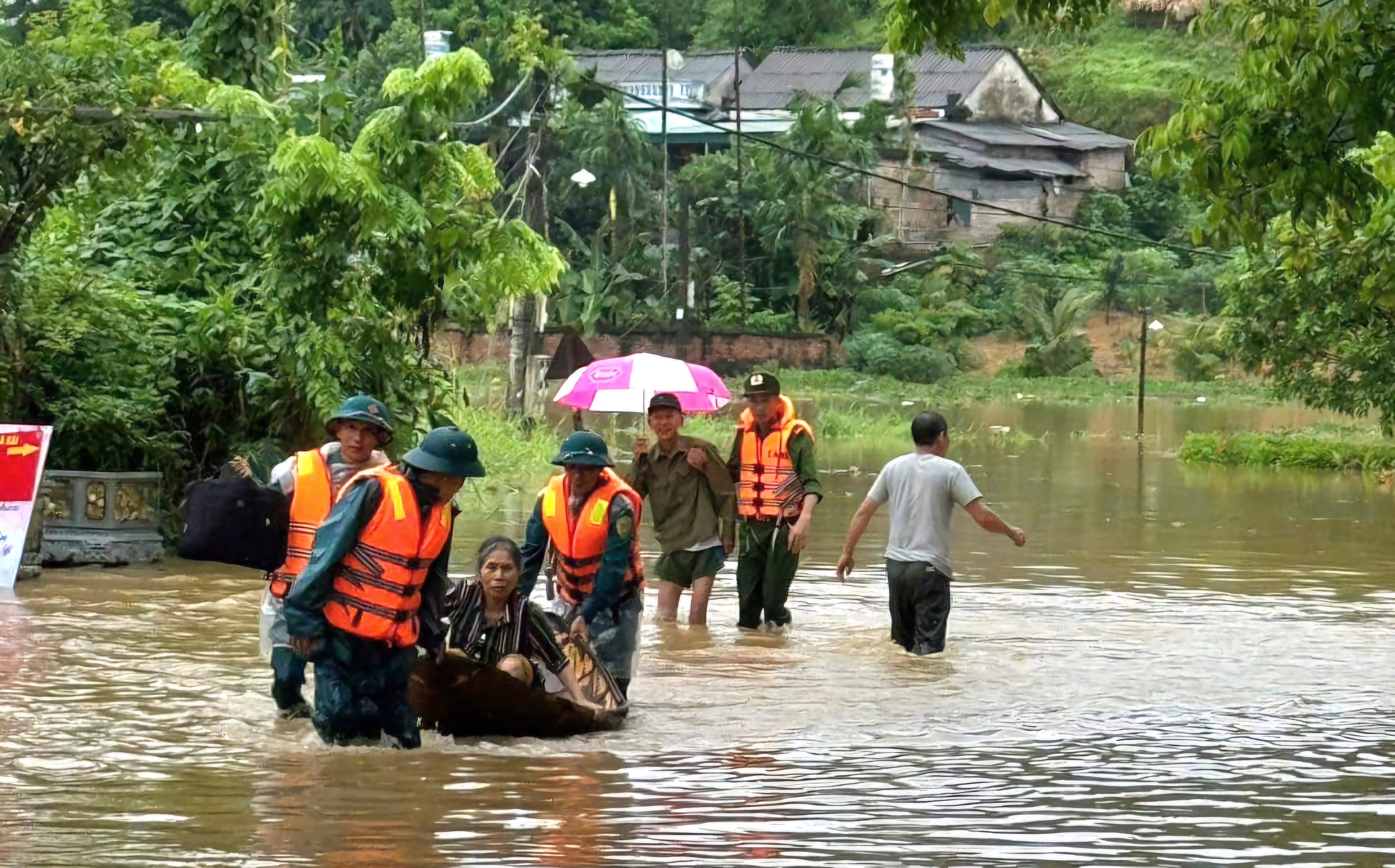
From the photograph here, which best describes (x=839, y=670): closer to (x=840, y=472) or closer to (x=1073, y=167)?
(x=840, y=472)

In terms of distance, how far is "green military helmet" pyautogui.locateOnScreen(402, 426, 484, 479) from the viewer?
8.39m

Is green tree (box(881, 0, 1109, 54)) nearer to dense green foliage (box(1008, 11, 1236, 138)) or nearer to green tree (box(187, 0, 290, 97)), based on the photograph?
green tree (box(187, 0, 290, 97))

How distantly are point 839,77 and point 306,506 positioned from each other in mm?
58105

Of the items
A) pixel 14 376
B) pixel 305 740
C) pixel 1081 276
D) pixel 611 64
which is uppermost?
pixel 611 64

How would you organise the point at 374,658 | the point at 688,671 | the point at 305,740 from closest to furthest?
→ the point at 374,658, the point at 305,740, the point at 688,671

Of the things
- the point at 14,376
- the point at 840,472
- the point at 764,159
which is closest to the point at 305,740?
the point at 14,376

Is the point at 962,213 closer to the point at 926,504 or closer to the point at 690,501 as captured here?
the point at 690,501

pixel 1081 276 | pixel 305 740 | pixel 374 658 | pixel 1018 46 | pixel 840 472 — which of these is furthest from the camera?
pixel 1018 46

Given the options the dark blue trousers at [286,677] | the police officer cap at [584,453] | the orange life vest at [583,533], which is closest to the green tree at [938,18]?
the police officer cap at [584,453]

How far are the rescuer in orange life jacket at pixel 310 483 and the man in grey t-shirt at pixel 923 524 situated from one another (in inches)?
141

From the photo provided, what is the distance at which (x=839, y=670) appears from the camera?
1200 centimetres

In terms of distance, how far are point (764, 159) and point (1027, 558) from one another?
37.9 m

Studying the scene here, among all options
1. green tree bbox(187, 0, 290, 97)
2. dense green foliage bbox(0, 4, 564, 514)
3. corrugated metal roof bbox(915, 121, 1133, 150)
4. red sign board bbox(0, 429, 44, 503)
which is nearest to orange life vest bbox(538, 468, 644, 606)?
red sign board bbox(0, 429, 44, 503)

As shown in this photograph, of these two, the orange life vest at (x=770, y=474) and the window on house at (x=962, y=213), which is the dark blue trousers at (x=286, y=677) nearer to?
the orange life vest at (x=770, y=474)
